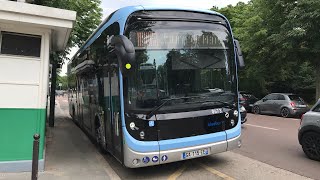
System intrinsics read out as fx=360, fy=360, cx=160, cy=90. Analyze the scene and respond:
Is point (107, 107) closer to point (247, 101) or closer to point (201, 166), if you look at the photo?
point (201, 166)

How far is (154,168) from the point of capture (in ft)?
25.6

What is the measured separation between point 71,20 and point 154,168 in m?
3.56

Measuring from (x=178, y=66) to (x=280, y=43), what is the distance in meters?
17.7

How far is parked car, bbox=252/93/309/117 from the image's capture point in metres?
20.3

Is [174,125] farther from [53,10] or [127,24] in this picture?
[53,10]

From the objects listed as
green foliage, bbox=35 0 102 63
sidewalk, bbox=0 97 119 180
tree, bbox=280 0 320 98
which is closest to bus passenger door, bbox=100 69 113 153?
sidewalk, bbox=0 97 119 180

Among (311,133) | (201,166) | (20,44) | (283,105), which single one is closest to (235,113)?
(201,166)

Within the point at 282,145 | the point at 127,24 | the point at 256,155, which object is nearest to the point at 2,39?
the point at 127,24

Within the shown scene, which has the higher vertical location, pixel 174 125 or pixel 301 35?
pixel 301 35

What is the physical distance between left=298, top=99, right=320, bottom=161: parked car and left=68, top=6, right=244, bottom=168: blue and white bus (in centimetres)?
188

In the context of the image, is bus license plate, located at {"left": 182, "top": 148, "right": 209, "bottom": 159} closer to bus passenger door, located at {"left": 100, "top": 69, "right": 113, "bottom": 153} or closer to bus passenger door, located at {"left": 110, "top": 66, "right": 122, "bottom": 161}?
bus passenger door, located at {"left": 110, "top": 66, "right": 122, "bottom": 161}

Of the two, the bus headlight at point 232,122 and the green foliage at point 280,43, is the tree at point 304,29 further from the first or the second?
the bus headlight at point 232,122

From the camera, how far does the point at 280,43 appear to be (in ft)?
75.2

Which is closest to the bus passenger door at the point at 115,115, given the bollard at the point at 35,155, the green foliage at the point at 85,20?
the bollard at the point at 35,155
